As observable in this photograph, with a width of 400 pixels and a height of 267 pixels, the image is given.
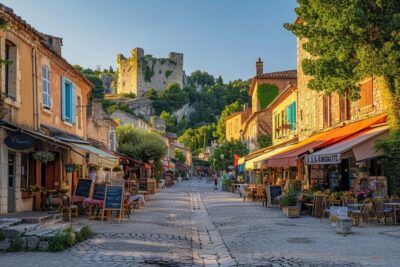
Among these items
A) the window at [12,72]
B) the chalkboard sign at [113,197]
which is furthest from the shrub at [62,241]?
the window at [12,72]

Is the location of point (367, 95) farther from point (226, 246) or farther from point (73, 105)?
point (73, 105)

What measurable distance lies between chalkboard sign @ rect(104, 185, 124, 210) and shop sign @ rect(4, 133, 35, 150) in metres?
2.88

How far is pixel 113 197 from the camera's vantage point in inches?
567

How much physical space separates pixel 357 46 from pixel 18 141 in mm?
9684

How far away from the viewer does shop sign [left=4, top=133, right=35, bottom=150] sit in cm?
1239

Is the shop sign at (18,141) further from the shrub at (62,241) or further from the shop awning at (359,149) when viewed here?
the shop awning at (359,149)

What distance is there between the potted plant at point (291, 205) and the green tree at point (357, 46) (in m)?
2.97

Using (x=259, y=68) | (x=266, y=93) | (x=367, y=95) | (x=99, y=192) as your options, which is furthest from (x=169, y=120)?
(x=99, y=192)

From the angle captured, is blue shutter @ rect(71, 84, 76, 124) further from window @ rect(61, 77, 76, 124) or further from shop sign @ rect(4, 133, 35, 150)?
shop sign @ rect(4, 133, 35, 150)

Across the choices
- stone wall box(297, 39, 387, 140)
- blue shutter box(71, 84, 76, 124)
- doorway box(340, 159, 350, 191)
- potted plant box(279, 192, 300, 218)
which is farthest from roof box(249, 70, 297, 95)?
potted plant box(279, 192, 300, 218)

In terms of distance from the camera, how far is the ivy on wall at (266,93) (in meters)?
43.4

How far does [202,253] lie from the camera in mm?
9258

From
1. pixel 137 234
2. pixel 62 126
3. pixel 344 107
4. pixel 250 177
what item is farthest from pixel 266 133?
pixel 137 234

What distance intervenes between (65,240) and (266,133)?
3523 cm
